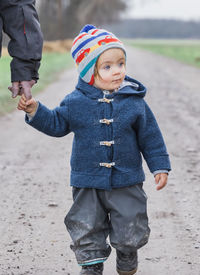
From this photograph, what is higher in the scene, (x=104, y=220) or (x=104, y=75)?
(x=104, y=75)

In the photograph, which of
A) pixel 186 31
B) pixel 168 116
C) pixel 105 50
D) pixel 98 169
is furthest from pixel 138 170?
pixel 186 31

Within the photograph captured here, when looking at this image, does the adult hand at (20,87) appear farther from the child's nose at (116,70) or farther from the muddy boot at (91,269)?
the muddy boot at (91,269)

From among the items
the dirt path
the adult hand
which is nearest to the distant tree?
the dirt path

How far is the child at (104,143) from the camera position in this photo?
9.44ft

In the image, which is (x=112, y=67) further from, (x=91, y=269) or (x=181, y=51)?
(x=181, y=51)

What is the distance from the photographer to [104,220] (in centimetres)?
300

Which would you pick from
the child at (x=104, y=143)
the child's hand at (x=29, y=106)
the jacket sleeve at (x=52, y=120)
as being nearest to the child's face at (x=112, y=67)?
the child at (x=104, y=143)

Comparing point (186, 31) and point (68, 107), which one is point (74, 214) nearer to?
point (68, 107)

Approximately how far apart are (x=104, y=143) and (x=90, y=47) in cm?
50

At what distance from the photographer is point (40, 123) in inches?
114

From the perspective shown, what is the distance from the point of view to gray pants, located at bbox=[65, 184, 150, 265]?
292 centimetres

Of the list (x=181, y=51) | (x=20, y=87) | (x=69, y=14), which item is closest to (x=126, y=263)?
(x=20, y=87)

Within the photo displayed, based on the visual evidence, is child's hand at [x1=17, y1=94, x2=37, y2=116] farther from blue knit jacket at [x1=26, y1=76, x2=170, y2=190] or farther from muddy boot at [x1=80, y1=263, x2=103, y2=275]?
muddy boot at [x1=80, y1=263, x2=103, y2=275]

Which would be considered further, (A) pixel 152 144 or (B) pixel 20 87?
(B) pixel 20 87
